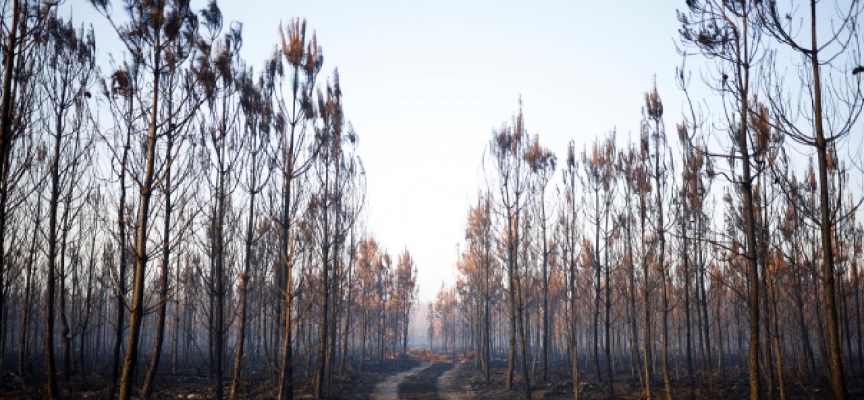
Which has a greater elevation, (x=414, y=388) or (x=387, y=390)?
(x=387, y=390)

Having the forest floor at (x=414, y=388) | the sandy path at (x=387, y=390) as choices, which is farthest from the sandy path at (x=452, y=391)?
the sandy path at (x=387, y=390)

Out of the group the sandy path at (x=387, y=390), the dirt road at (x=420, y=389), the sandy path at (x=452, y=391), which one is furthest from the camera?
the dirt road at (x=420, y=389)

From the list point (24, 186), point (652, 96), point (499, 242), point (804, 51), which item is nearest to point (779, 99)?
point (804, 51)

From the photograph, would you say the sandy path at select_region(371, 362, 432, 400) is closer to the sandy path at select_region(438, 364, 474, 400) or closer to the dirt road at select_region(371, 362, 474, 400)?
the dirt road at select_region(371, 362, 474, 400)

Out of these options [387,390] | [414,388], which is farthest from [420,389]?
[387,390]

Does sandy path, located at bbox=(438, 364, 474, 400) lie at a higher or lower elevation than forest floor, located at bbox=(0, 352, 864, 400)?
lower

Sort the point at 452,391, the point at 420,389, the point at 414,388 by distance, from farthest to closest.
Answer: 1. the point at 414,388
2. the point at 420,389
3. the point at 452,391

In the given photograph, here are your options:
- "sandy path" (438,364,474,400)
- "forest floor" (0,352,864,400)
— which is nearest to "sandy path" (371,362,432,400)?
"forest floor" (0,352,864,400)

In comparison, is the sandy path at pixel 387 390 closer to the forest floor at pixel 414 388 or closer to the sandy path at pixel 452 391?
the forest floor at pixel 414 388

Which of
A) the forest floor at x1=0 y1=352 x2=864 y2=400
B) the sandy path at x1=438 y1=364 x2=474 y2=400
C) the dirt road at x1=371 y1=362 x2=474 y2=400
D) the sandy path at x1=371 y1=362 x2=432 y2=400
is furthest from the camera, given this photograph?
the dirt road at x1=371 y1=362 x2=474 y2=400

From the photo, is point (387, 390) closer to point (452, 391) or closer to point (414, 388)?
point (414, 388)

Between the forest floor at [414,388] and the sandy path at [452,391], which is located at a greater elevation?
the forest floor at [414,388]

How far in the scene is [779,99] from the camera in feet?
22.5

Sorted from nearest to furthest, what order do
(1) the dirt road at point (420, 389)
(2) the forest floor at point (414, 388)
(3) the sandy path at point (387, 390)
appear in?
1. (2) the forest floor at point (414, 388)
2. (3) the sandy path at point (387, 390)
3. (1) the dirt road at point (420, 389)
